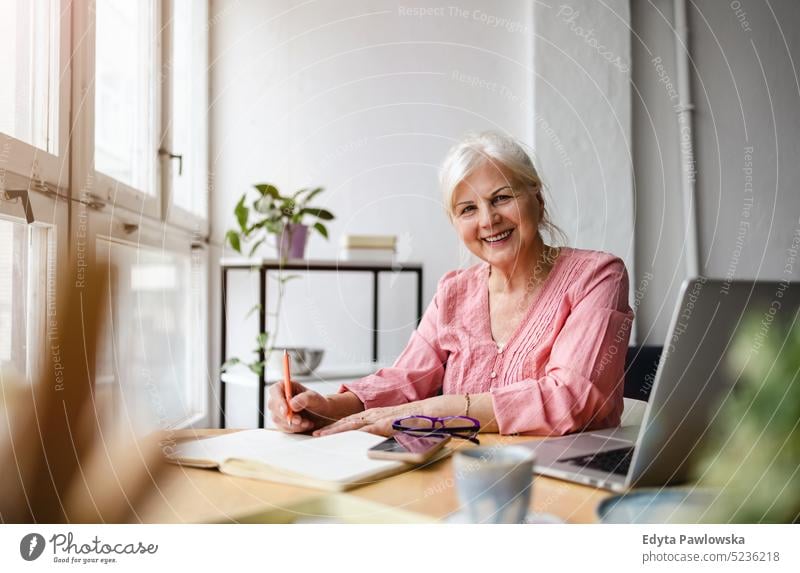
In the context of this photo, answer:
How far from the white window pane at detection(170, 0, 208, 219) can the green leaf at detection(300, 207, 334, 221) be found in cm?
23

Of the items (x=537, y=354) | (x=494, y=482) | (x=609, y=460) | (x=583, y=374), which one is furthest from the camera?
(x=537, y=354)

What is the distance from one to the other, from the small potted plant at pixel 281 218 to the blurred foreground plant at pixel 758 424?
102 cm

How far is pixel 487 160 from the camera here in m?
0.91

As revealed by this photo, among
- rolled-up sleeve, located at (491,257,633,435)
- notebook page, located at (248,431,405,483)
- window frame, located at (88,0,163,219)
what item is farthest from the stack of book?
notebook page, located at (248,431,405,483)

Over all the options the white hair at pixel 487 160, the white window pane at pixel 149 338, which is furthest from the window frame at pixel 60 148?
the white hair at pixel 487 160

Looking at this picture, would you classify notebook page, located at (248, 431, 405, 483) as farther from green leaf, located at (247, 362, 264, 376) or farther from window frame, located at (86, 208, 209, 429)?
green leaf, located at (247, 362, 264, 376)

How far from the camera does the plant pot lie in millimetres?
1495

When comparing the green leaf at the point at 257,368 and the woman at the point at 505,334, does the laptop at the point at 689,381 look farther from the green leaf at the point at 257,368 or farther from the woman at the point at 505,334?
the green leaf at the point at 257,368

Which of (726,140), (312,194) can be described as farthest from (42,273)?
(726,140)

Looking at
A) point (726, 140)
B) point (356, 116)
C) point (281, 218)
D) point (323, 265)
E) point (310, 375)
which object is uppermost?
point (356, 116)

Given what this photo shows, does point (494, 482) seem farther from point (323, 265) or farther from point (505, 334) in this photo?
point (323, 265)

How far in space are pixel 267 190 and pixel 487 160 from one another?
2.15 feet

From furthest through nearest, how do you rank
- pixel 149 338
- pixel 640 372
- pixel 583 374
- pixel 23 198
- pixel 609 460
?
1. pixel 149 338
2. pixel 640 372
3. pixel 583 374
4. pixel 23 198
5. pixel 609 460
